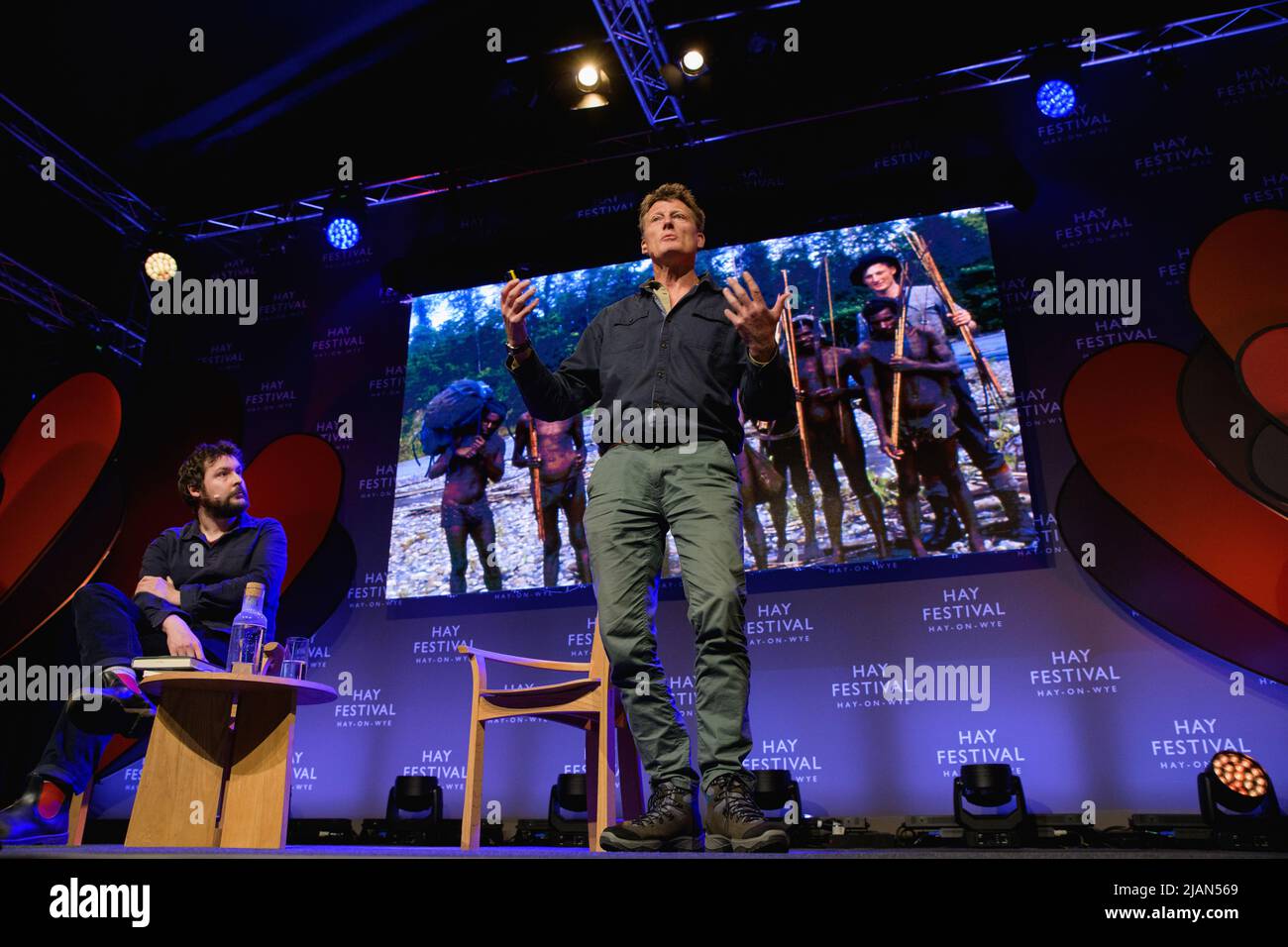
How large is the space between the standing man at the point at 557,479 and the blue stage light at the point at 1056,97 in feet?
8.95

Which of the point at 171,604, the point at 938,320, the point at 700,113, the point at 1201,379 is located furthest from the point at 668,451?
the point at 700,113

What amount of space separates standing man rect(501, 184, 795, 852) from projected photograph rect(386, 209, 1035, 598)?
1.55 metres

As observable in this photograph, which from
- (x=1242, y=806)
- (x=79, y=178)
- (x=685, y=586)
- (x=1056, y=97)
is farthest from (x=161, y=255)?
(x=1242, y=806)

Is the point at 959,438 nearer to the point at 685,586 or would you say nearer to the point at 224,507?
the point at 685,586

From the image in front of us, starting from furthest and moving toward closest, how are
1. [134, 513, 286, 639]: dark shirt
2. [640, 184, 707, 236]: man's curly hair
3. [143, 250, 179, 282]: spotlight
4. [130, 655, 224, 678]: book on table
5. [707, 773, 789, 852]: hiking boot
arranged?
[143, 250, 179, 282]: spotlight
[134, 513, 286, 639]: dark shirt
[130, 655, 224, 678]: book on table
[640, 184, 707, 236]: man's curly hair
[707, 773, 789, 852]: hiking boot

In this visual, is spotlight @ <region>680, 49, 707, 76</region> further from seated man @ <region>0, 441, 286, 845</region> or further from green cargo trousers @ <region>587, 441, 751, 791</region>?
green cargo trousers @ <region>587, 441, 751, 791</region>

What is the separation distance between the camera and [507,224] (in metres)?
5.62

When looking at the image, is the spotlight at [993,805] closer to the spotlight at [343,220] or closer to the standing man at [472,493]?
the standing man at [472,493]

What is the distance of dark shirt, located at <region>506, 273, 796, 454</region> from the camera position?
7.58ft

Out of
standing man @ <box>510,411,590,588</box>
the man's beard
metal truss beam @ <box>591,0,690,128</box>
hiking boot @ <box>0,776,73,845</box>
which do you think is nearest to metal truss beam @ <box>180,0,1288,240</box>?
metal truss beam @ <box>591,0,690,128</box>

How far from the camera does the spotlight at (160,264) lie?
18.8 ft

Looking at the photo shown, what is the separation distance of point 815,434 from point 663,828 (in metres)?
2.72

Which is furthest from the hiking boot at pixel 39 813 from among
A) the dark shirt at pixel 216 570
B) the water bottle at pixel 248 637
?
the water bottle at pixel 248 637
